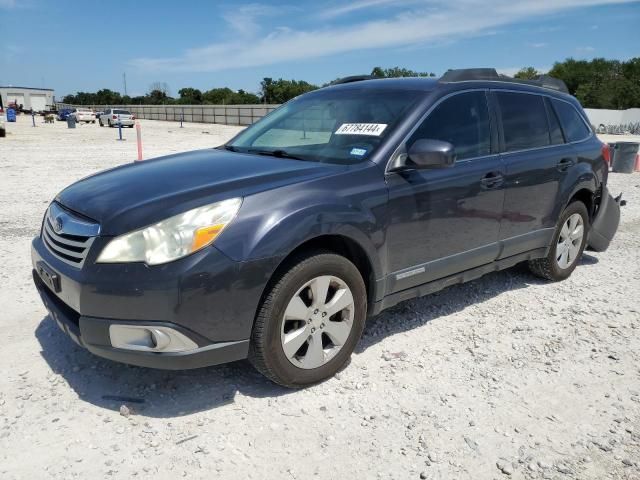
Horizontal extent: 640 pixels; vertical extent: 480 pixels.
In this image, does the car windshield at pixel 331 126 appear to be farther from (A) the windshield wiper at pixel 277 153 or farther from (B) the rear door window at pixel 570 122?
(B) the rear door window at pixel 570 122

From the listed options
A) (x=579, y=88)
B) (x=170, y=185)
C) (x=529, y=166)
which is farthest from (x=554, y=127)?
(x=579, y=88)

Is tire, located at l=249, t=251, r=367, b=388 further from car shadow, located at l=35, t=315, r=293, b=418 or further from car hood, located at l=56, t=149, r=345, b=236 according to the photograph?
car hood, located at l=56, t=149, r=345, b=236

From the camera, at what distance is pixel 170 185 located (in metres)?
2.97

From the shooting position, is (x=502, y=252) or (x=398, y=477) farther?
(x=502, y=252)

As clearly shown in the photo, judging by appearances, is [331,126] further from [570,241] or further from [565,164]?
[570,241]

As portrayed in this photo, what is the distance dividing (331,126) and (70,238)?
6.13 ft

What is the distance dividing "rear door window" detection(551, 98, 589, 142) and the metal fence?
1451 inches

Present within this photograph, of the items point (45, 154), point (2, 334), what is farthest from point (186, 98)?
point (2, 334)

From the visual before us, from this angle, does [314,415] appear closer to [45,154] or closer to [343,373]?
[343,373]

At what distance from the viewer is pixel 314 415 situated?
9.43 ft

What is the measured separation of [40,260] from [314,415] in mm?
1818

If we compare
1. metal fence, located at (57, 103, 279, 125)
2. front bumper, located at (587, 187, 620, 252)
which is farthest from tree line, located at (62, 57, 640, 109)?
front bumper, located at (587, 187, 620, 252)

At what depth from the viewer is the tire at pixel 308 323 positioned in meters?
2.81

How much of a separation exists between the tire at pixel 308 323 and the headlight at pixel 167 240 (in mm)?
469
